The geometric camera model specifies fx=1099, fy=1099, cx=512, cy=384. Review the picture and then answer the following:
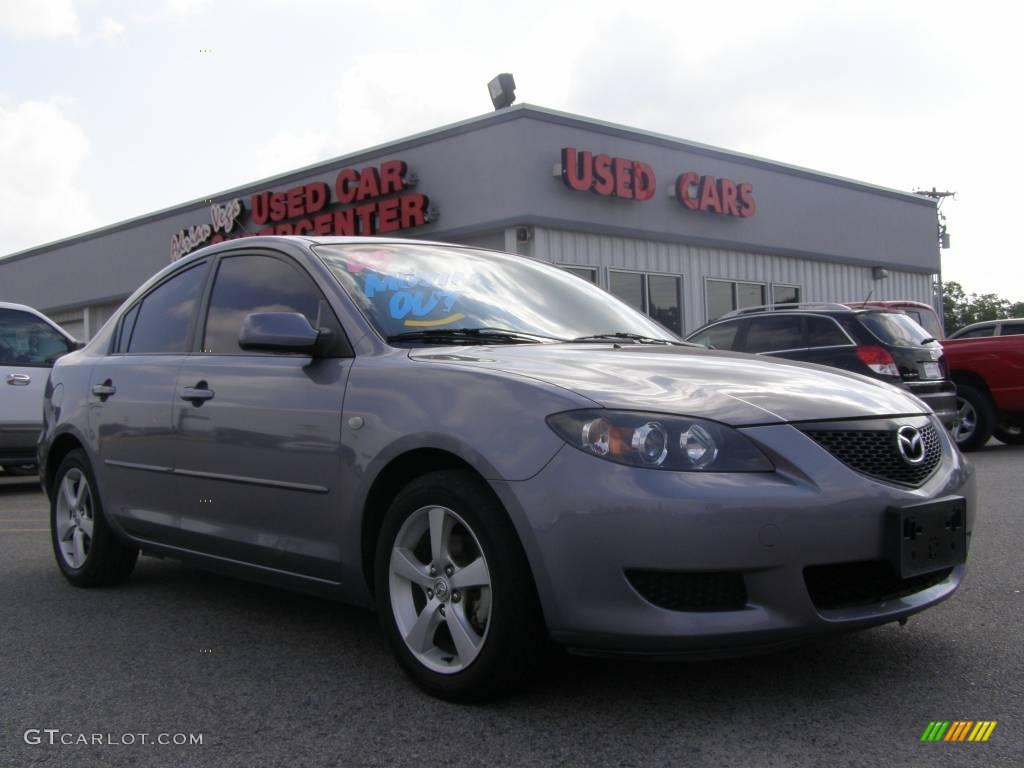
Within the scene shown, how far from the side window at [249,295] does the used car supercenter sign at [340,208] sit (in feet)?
43.8

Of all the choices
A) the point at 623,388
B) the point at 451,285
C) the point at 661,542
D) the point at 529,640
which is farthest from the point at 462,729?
the point at 451,285

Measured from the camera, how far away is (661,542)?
2.94 metres

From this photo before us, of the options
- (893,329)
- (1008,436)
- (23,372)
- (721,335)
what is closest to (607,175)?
(721,335)

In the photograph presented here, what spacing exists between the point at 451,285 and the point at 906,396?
68.6 inches

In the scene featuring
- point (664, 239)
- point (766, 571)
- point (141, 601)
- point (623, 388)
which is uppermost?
point (664, 239)

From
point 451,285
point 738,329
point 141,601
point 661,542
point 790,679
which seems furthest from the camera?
point 738,329

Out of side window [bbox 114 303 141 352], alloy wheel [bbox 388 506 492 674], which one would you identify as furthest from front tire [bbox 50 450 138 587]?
alloy wheel [bbox 388 506 492 674]

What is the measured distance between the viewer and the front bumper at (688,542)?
9.65 ft

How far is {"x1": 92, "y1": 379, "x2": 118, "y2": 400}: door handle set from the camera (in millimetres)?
5223

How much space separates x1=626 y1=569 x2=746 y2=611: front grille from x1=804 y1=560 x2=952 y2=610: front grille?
0.21 m

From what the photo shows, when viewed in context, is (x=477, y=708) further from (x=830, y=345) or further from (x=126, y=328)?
(x=830, y=345)

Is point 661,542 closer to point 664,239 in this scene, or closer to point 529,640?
point 529,640

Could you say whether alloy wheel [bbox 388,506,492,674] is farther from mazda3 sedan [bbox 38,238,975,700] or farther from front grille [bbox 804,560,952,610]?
front grille [bbox 804,560,952,610]

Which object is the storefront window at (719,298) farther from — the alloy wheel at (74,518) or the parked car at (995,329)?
the alloy wheel at (74,518)
